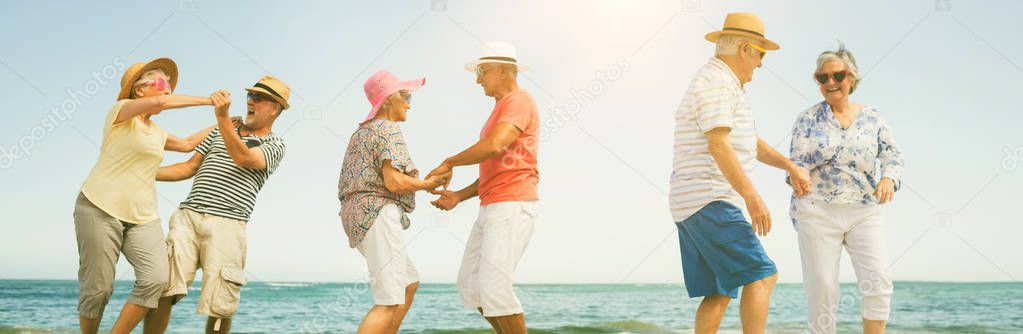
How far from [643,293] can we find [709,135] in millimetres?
19577

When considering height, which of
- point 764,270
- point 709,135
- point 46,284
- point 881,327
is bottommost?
point 46,284

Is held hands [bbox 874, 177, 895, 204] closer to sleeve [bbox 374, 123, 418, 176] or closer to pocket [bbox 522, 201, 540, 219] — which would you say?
pocket [bbox 522, 201, 540, 219]

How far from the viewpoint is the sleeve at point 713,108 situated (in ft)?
11.2

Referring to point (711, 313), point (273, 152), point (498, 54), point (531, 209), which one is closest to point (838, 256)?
point (711, 313)

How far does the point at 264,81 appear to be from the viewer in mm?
4695

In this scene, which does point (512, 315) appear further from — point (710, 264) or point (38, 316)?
point (38, 316)

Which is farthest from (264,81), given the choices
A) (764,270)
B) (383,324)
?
(764,270)

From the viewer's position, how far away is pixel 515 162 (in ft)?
13.8

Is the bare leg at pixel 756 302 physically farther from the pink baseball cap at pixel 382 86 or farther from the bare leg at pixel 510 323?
the pink baseball cap at pixel 382 86

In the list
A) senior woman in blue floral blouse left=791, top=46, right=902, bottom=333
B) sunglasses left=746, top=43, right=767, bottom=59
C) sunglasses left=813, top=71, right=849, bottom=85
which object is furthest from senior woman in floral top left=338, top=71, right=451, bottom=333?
sunglasses left=813, top=71, right=849, bottom=85

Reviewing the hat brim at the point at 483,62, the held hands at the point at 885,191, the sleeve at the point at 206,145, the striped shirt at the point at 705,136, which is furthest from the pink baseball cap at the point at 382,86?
the held hands at the point at 885,191

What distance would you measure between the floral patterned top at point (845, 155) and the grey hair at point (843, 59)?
221mm

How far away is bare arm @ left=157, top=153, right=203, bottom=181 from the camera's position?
15.8ft

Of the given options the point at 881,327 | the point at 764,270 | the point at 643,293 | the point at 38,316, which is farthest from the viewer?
the point at 643,293
